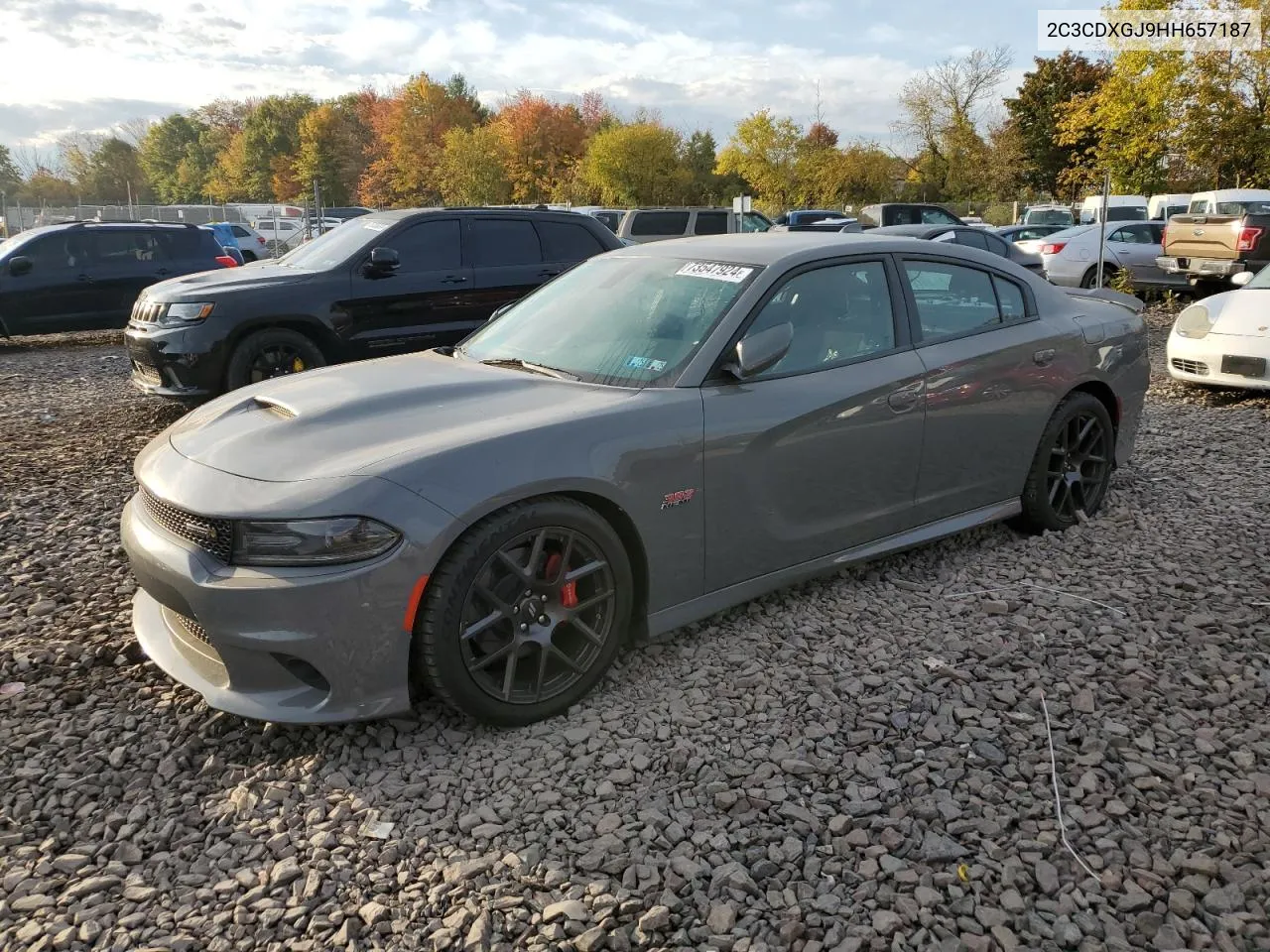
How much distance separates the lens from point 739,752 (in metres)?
3.01

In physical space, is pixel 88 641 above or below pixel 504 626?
below

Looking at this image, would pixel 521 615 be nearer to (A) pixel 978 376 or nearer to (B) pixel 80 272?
(A) pixel 978 376

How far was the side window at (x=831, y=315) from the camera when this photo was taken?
3.75 meters

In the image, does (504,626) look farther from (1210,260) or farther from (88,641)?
(1210,260)

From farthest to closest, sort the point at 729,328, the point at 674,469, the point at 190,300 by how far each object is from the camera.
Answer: the point at 190,300
the point at 729,328
the point at 674,469

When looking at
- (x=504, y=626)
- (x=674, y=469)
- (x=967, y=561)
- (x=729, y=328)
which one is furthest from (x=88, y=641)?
(x=967, y=561)

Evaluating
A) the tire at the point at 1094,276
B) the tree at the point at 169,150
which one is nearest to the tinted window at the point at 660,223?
the tire at the point at 1094,276

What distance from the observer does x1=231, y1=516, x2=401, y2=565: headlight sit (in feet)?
9.09

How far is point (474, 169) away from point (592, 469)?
4877 centimetres

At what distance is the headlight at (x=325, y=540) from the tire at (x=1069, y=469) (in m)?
3.26

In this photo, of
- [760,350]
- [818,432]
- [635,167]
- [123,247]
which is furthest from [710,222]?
[635,167]

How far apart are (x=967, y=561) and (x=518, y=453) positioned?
2.51 meters

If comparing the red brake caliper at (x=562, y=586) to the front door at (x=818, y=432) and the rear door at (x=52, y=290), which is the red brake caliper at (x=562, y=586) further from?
the rear door at (x=52, y=290)

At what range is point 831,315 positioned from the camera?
3.94m
